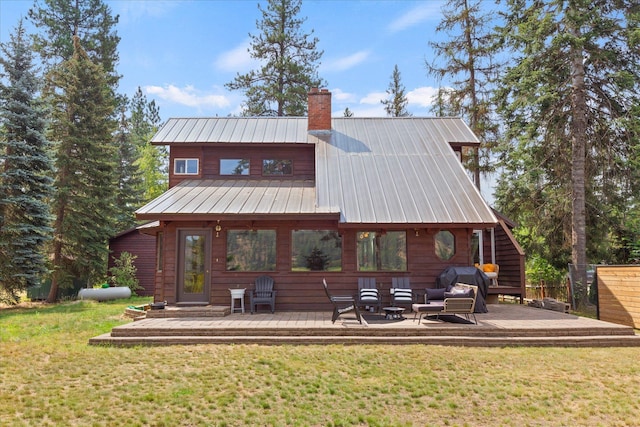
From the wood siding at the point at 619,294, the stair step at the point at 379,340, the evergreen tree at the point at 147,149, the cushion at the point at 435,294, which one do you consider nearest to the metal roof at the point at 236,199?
the cushion at the point at 435,294

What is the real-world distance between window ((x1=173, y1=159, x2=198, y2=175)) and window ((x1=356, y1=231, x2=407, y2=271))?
227 inches

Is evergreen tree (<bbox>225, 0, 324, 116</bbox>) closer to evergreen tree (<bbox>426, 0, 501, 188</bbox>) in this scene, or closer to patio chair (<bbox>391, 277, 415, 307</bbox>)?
evergreen tree (<bbox>426, 0, 501, 188</bbox>)

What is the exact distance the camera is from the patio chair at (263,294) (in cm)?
983

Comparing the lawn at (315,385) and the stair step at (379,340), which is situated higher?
the stair step at (379,340)

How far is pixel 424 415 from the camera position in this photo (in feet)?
15.2

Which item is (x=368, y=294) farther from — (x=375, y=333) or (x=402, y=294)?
(x=375, y=333)

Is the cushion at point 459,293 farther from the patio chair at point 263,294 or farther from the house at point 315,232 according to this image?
the patio chair at point 263,294

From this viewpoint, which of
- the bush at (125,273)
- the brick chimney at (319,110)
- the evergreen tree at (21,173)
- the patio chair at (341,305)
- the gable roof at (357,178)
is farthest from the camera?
the bush at (125,273)

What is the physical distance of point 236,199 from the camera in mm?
10828

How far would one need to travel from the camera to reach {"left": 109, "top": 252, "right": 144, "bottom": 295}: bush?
18141 millimetres

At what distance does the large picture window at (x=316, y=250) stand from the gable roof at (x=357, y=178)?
70 cm

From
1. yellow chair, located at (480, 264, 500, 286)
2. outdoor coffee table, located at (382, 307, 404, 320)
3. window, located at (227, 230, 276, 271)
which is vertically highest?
window, located at (227, 230, 276, 271)

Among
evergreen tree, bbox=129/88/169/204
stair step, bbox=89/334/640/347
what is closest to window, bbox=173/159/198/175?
stair step, bbox=89/334/640/347

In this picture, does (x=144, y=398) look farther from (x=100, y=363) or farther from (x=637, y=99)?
(x=637, y=99)
